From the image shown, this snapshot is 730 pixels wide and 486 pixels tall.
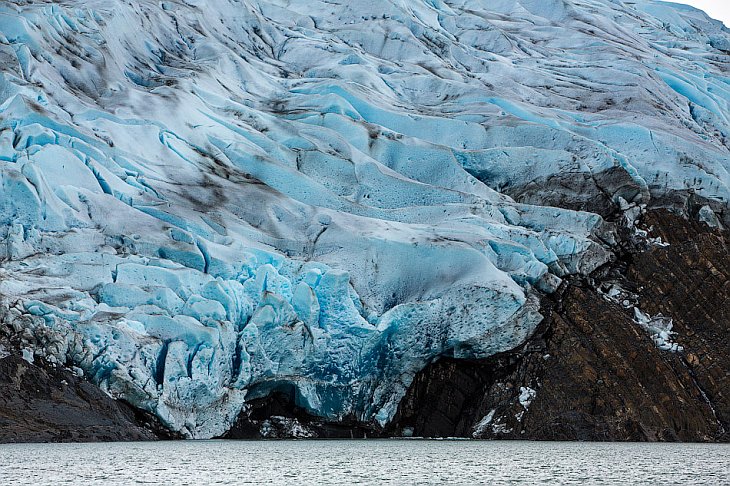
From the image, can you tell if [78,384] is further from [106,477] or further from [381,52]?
[381,52]

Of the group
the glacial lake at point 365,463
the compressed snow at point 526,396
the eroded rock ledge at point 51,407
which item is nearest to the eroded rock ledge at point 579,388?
the compressed snow at point 526,396

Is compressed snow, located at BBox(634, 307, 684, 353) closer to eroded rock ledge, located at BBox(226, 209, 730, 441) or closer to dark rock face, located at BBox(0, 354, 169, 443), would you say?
eroded rock ledge, located at BBox(226, 209, 730, 441)

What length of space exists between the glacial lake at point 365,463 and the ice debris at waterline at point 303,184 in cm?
168

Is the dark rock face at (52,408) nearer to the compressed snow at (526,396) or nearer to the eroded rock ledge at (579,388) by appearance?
the eroded rock ledge at (579,388)

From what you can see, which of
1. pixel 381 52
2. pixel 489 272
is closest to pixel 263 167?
pixel 489 272

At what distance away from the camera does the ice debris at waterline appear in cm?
2755

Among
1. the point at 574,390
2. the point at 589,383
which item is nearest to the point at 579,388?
the point at 574,390

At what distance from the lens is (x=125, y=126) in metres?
34.8

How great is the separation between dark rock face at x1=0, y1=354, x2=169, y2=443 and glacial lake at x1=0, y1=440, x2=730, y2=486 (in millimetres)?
496

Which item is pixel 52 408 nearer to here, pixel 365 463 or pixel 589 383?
pixel 365 463

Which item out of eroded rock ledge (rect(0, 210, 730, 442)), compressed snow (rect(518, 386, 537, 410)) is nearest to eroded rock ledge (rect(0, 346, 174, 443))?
eroded rock ledge (rect(0, 210, 730, 442))

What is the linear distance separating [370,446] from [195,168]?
12.5 metres

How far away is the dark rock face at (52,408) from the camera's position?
2416 cm

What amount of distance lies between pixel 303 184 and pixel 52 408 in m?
13.4
